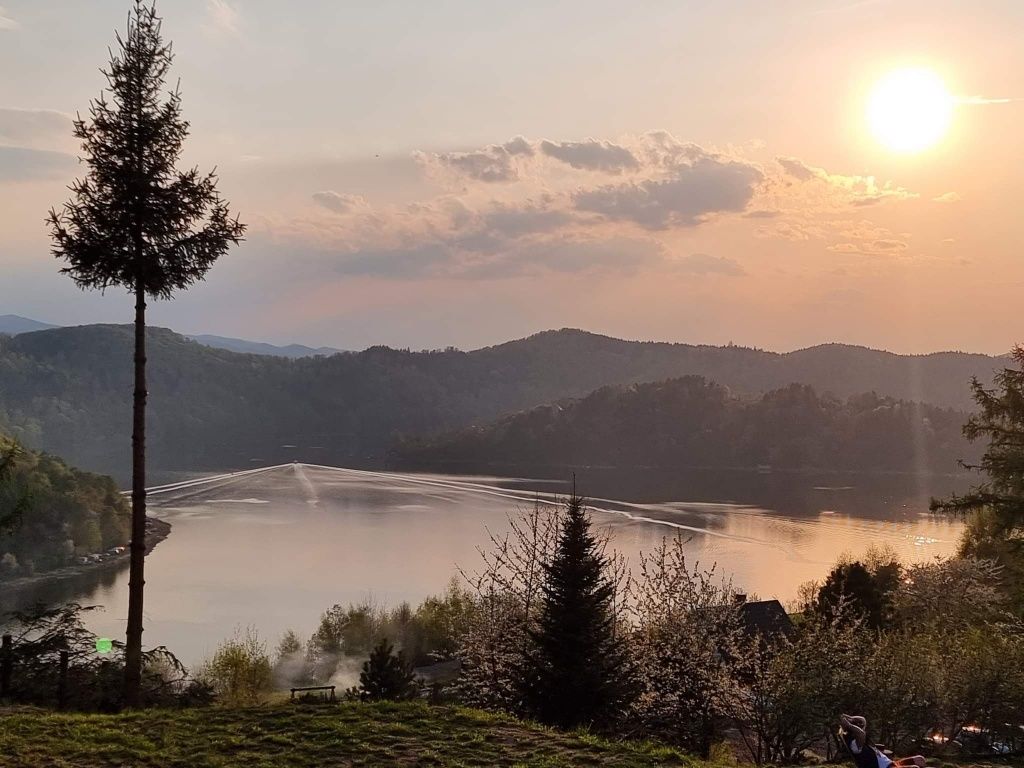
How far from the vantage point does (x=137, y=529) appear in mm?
11156

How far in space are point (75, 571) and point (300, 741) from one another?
180 feet

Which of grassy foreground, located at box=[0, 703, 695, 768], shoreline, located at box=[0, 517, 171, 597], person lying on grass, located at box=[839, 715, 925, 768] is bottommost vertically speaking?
shoreline, located at box=[0, 517, 171, 597]

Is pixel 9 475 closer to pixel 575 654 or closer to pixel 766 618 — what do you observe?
pixel 575 654

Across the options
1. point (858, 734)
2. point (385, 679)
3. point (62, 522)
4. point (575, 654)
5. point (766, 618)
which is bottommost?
point (62, 522)

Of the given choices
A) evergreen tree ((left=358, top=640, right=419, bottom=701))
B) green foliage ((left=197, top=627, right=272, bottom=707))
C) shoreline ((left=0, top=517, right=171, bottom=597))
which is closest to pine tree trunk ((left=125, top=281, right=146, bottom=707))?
evergreen tree ((left=358, top=640, right=419, bottom=701))

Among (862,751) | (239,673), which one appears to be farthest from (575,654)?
(239,673)

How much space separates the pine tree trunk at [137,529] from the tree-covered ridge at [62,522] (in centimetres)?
4432

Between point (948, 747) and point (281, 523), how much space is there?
6362 cm

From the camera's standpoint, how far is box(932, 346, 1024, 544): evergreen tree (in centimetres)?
1277

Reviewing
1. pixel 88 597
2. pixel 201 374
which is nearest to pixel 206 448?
pixel 201 374

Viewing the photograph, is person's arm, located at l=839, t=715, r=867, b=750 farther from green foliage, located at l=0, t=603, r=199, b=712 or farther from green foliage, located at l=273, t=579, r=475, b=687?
green foliage, located at l=273, t=579, r=475, b=687

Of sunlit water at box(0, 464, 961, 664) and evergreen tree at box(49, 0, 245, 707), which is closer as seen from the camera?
evergreen tree at box(49, 0, 245, 707)

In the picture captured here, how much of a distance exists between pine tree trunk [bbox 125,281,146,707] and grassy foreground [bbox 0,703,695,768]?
164 cm

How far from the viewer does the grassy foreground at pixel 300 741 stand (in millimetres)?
7473
